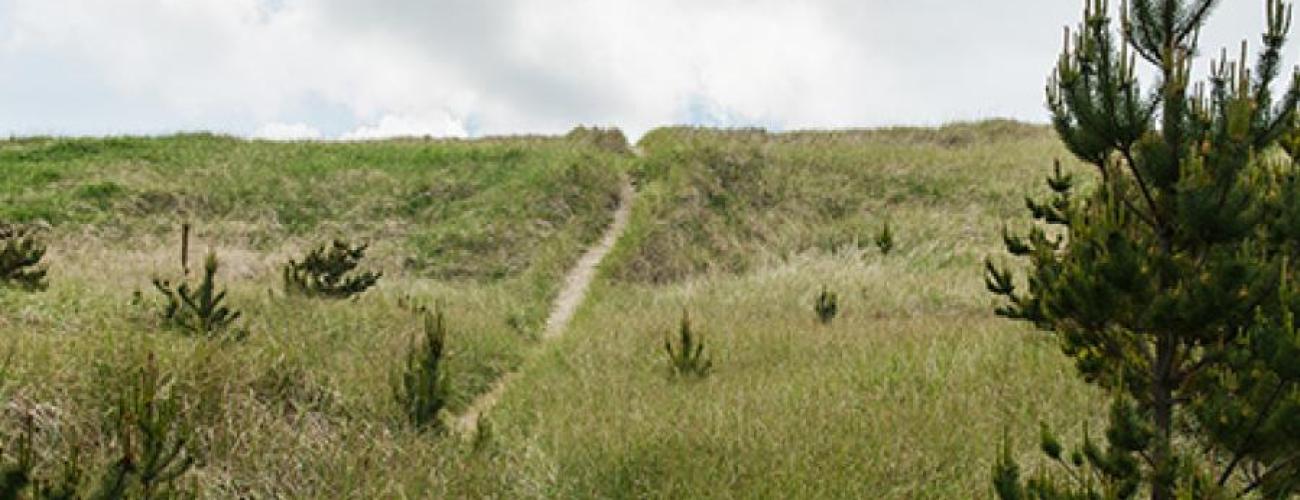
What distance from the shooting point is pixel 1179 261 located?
169 inches

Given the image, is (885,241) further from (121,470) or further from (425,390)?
(121,470)

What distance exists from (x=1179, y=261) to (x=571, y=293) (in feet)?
49.4

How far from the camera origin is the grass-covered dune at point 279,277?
6.16 metres

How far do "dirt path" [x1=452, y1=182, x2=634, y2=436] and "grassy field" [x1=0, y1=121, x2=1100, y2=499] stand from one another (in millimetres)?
275

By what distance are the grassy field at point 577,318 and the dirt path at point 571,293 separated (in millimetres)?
275

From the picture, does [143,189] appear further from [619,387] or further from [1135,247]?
[1135,247]

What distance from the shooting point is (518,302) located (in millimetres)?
16969

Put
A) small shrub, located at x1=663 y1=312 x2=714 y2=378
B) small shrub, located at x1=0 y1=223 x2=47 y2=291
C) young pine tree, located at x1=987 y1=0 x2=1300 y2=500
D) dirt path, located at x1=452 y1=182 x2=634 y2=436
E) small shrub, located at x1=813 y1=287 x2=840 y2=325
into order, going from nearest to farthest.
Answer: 1. young pine tree, located at x1=987 y1=0 x2=1300 y2=500
2. small shrub, located at x1=663 y1=312 x2=714 y2=378
3. small shrub, located at x1=0 y1=223 x2=47 y2=291
4. dirt path, located at x1=452 y1=182 x2=634 y2=436
5. small shrub, located at x1=813 y1=287 x2=840 y2=325

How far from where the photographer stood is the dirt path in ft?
33.4

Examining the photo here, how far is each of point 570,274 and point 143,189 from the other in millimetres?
12062

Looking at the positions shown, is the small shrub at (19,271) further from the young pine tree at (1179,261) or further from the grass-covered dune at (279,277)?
the young pine tree at (1179,261)

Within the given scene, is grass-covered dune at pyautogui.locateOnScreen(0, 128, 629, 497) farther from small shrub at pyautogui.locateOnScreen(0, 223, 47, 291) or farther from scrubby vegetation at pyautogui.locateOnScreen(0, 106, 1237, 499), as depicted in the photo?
small shrub at pyautogui.locateOnScreen(0, 223, 47, 291)

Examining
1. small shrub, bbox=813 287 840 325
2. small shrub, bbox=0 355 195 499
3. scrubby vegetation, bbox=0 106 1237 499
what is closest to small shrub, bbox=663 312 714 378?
scrubby vegetation, bbox=0 106 1237 499

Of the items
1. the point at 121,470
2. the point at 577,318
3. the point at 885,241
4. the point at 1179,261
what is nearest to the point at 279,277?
the point at 577,318
